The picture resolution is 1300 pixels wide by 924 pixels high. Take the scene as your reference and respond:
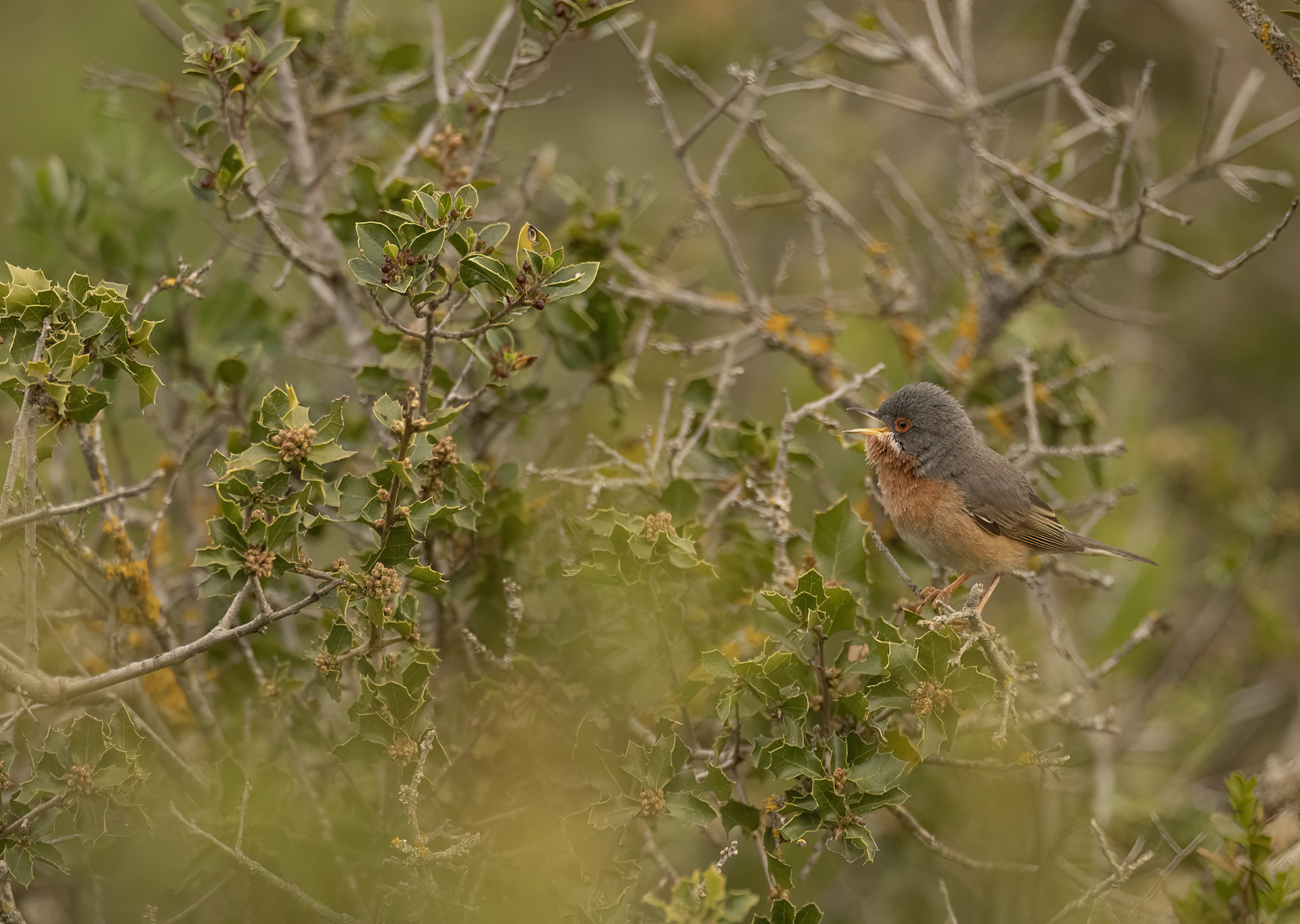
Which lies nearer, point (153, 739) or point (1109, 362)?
point (153, 739)

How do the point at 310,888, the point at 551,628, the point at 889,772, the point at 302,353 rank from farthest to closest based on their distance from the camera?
the point at 302,353 → the point at 551,628 → the point at 310,888 → the point at 889,772

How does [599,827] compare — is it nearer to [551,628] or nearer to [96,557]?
[551,628]

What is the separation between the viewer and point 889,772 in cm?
284

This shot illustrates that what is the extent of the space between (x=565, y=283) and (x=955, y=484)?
8.11ft

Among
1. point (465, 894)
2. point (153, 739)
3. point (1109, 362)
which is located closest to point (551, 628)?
point (465, 894)

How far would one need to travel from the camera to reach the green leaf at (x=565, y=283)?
112 inches

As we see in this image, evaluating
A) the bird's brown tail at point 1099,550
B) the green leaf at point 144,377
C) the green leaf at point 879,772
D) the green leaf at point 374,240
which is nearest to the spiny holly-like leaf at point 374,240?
the green leaf at point 374,240

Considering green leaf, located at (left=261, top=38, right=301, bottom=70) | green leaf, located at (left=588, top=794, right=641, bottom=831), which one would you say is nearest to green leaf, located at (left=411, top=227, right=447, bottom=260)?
green leaf, located at (left=261, top=38, right=301, bottom=70)

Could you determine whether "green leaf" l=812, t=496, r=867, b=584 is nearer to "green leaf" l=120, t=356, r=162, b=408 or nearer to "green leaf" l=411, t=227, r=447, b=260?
"green leaf" l=411, t=227, r=447, b=260

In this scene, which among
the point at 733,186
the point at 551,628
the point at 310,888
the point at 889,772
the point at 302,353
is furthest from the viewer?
the point at 733,186

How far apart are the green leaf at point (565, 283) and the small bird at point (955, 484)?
6.22 feet

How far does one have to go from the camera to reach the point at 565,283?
9.39 ft

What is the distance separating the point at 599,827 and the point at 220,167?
8.36 ft

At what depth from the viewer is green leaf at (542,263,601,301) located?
9.33ft
